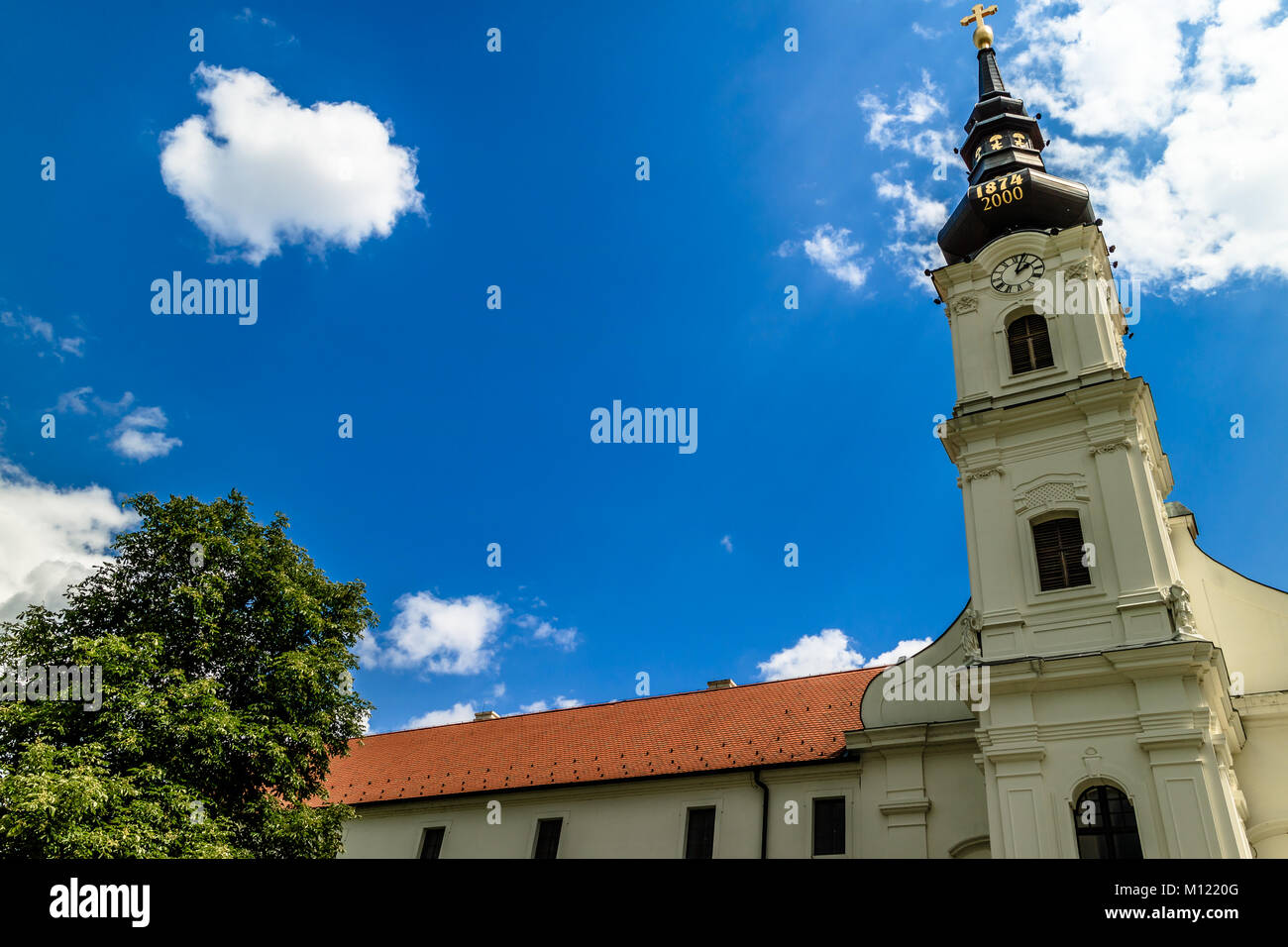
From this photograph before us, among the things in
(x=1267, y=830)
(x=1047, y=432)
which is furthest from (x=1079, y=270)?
(x=1267, y=830)

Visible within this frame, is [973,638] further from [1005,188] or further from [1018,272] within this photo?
[1005,188]

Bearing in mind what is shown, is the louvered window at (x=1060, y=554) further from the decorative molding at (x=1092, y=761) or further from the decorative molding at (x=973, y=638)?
the decorative molding at (x=1092, y=761)

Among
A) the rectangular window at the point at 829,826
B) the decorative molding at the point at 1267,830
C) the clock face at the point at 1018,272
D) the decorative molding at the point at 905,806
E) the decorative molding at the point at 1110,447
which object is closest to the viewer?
the decorative molding at the point at 1267,830

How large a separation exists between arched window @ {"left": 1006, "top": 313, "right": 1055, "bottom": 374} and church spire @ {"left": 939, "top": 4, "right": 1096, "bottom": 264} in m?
2.35

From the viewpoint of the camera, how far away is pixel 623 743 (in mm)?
25406

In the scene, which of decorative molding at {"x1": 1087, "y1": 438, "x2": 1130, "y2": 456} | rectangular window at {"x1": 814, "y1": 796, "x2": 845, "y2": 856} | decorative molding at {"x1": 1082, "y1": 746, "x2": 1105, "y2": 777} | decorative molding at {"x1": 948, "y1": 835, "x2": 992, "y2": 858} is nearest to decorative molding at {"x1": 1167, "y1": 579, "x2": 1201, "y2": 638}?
decorative molding at {"x1": 1082, "y1": 746, "x2": 1105, "y2": 777}

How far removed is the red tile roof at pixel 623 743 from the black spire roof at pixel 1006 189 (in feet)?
39.1

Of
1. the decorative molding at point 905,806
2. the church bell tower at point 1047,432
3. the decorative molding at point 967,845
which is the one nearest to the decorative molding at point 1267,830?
the church bell tower at point 1047,432

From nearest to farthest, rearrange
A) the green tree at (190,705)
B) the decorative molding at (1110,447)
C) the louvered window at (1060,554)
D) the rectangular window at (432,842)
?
1. the green tree at (190,705)
2. the louvered window at (1060,554)
3. the decorative molding at (1110,447)
4. the rectangular window at (432,842)

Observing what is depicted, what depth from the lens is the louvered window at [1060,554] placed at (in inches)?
709

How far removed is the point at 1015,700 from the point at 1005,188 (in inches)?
528

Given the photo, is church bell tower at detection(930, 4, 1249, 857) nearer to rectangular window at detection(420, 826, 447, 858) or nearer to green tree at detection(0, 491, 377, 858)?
green tree at detection(0, 491, 377, 858)
